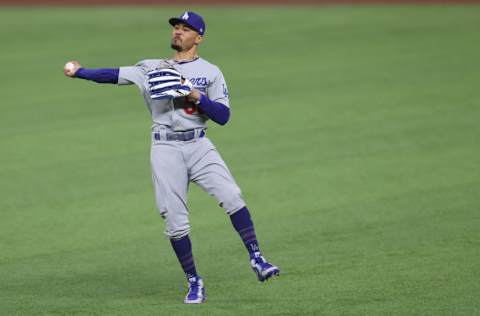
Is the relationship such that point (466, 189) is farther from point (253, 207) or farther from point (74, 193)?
point (74, 193)

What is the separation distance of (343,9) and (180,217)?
14098mm

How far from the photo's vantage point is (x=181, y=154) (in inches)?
286

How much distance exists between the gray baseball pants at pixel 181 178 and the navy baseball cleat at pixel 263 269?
1.25ft

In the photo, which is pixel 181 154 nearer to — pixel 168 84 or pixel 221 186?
pixel 221 186

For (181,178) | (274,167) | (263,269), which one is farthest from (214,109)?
(274,167)

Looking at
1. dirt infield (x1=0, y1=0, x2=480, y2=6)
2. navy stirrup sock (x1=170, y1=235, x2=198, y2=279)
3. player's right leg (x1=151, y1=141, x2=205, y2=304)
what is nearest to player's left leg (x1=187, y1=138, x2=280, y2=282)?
player's right leg (x1=151, y1=141, x2=205, y2=304)

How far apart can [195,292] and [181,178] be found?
805 millimetres

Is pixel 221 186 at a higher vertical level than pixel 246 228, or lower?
higher

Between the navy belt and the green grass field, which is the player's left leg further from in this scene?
the green grass field

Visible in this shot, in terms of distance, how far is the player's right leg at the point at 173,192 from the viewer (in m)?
7.21

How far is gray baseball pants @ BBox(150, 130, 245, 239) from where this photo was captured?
7215 mm

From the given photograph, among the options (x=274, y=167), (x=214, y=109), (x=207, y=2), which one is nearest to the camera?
(x=214, y=109)

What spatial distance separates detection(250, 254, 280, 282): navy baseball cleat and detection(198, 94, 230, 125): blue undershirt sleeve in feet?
3.26

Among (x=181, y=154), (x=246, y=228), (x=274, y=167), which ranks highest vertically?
(x=181, y=154)
